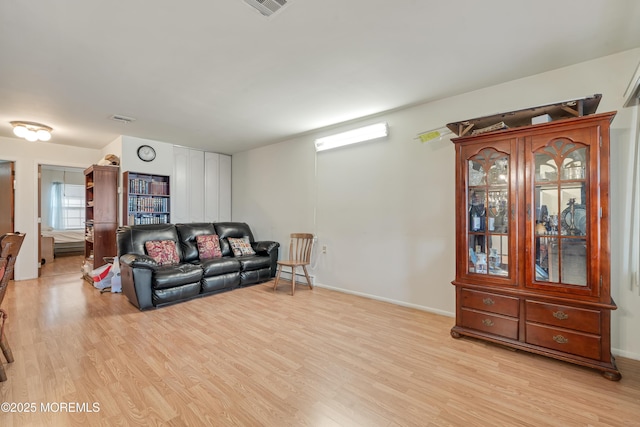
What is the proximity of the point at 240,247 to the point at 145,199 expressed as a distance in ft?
6.68

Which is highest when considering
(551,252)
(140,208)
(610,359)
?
(140,208)

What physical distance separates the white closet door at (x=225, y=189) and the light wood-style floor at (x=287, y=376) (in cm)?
328

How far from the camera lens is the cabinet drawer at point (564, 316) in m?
2.10

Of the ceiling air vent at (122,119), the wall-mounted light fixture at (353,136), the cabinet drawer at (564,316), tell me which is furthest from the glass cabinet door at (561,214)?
the ceiling air vent at (122,119)

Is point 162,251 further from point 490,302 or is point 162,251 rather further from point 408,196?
point 490,302

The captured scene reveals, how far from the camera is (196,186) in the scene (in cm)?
587

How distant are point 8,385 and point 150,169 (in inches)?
156

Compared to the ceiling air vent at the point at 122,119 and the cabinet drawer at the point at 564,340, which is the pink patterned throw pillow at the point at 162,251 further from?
the cabinet drawer at the point at 564,340

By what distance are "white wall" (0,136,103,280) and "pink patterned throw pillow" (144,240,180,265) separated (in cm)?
290

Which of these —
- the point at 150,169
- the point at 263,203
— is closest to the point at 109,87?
the point at 150,169

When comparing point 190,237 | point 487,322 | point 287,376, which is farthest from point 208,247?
point 487,322

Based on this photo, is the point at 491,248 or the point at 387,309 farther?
the point at 387,309

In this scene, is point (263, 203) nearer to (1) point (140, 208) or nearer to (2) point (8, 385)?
(1) point (140, 208)

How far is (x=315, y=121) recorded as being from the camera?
4.08 meters
